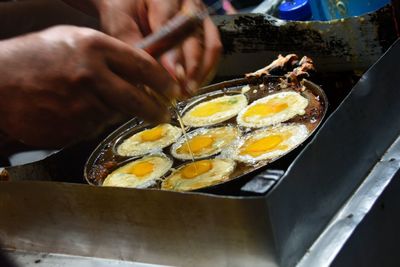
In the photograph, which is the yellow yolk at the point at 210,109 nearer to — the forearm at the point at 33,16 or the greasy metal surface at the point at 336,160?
the forearm at the point at 33,16

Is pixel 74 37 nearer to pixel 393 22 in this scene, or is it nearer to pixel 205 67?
pixel 205 67

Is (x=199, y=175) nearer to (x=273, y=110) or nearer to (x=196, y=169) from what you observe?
(x=196, y=169)

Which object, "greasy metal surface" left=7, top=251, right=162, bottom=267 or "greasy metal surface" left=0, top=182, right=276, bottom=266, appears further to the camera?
"greasy metal surface" left=7, top=251, right=162, bottom=267

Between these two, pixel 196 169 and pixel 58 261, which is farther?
pixel 196 169

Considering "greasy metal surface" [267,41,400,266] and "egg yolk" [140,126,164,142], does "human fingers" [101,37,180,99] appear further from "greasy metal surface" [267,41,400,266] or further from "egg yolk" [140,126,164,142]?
"egg yolk" [140,126,164,142]

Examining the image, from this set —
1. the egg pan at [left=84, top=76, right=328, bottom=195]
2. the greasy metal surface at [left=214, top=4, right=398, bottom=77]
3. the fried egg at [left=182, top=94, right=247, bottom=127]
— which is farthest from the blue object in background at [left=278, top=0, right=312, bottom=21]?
the fried egg at [left=182, top=94, right=247, bottom=127]

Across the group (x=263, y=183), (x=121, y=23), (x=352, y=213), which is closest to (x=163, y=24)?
(x=121, y=23)
